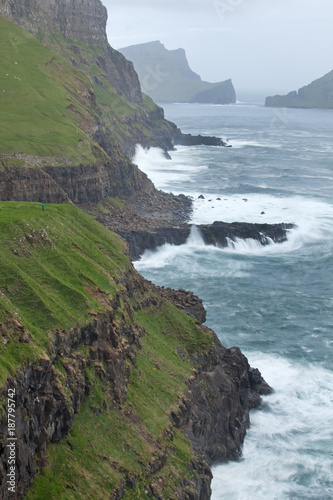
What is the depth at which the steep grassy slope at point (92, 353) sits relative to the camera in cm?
3081

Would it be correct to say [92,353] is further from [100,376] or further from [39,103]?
[39,103]

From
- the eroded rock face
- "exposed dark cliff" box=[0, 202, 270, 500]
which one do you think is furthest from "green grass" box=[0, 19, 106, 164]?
"exposed dark cliff" box=[0, 202, 270, 500]

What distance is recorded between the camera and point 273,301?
72438 mm

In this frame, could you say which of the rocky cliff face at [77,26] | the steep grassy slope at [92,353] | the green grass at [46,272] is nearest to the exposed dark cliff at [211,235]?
the green grass at [46,272]

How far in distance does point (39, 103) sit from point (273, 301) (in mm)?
48569

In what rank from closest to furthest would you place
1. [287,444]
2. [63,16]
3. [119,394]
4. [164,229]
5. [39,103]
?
[119,394] → [287,444] → [164,229] → [39,103] → [63,16]

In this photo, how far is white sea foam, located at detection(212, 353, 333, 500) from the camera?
42.0 meters

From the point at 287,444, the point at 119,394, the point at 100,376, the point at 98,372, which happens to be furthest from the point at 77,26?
the point at 119,394

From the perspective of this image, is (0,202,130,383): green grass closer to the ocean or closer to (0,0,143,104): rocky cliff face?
the ocean

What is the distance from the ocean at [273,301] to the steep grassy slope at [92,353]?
7.74 metres

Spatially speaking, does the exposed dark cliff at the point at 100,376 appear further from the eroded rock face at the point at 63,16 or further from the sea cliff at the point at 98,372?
the eroded rock face at the point at 63,16

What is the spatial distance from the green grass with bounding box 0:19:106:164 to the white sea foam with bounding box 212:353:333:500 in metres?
44.0

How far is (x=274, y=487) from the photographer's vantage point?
42250 millimetres

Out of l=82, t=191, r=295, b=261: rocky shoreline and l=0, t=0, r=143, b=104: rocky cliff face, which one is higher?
l=0, t=0, r=143, b=104: rocky cliff face
